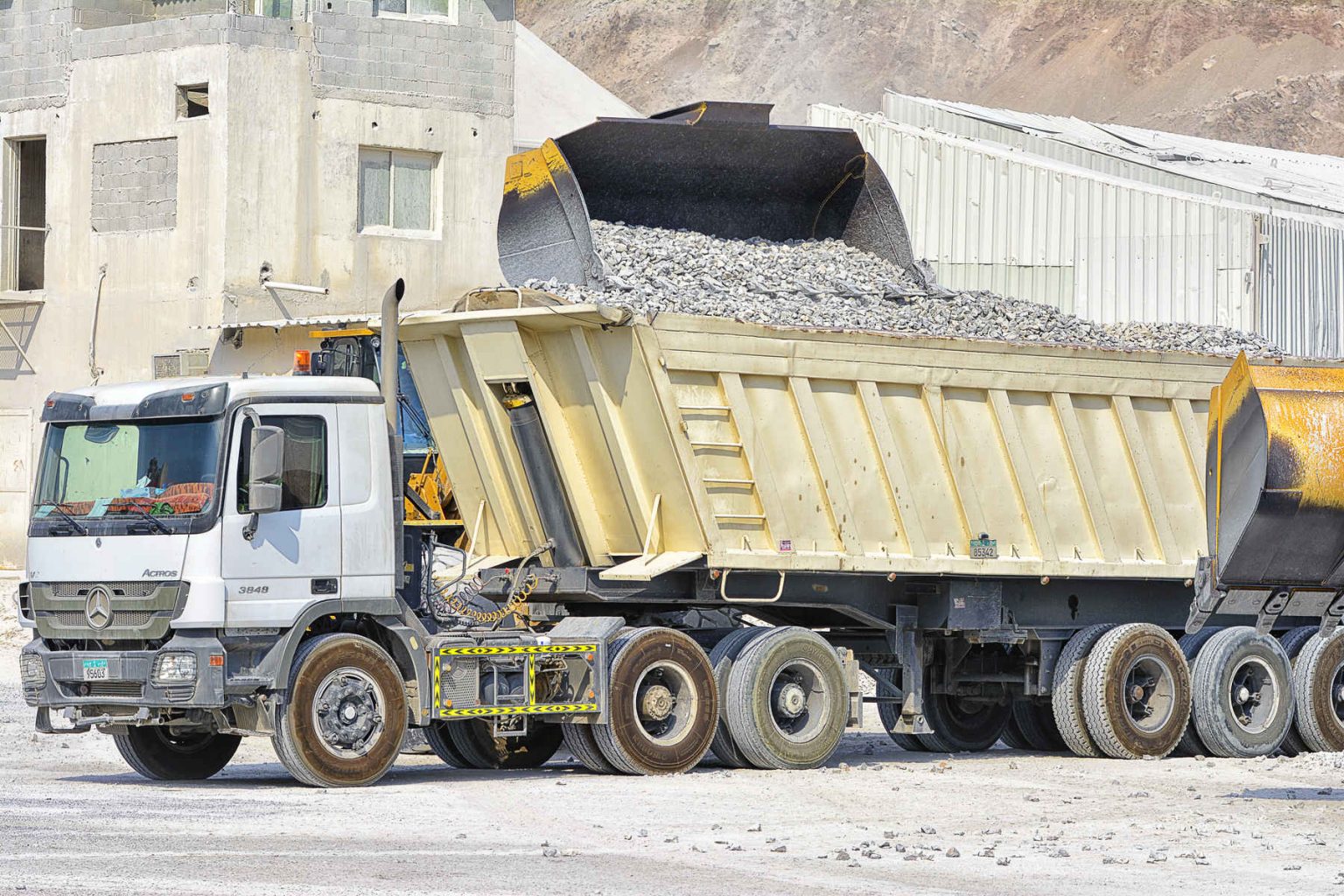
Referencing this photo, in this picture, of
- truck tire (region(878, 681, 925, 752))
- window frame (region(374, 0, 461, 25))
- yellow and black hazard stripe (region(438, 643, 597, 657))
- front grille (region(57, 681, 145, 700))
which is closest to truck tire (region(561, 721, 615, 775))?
yellow and black hazard stripe (region(438, 643, 597, 657))

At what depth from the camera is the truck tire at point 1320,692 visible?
15555mm

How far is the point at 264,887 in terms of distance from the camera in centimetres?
820

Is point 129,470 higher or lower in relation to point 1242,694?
higher

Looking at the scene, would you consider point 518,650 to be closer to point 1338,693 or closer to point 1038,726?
point 1038,726

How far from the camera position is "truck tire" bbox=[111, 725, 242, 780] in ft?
42.0

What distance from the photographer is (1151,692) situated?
15117 millimetres

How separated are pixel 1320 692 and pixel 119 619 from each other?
9076 mm

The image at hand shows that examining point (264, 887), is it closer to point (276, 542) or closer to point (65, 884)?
point (65, 884)

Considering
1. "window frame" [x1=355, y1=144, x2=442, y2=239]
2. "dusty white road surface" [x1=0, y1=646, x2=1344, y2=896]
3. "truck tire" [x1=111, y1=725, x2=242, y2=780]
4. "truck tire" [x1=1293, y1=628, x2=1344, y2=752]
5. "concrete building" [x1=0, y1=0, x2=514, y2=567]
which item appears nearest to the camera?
"dusty white road surface" [x1=0, y1=646, x2=1344, y2=896]

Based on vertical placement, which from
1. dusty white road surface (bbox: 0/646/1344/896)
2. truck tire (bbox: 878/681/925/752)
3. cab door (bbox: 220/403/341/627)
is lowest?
dusty white road surface (bbox: 0/646/1344/896)

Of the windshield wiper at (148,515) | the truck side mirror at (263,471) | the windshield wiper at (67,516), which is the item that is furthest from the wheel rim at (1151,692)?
the windshield wiper at (67,516)

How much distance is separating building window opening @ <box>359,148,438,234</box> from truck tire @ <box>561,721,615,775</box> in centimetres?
1642

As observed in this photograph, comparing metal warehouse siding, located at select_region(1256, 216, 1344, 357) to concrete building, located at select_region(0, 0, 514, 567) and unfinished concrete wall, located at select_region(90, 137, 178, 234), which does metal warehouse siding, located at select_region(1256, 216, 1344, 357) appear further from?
unfinished concrete wall, located at select_region(90, 137, 178, 234)

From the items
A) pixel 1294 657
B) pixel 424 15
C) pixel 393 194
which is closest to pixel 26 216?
pixel 393 194
